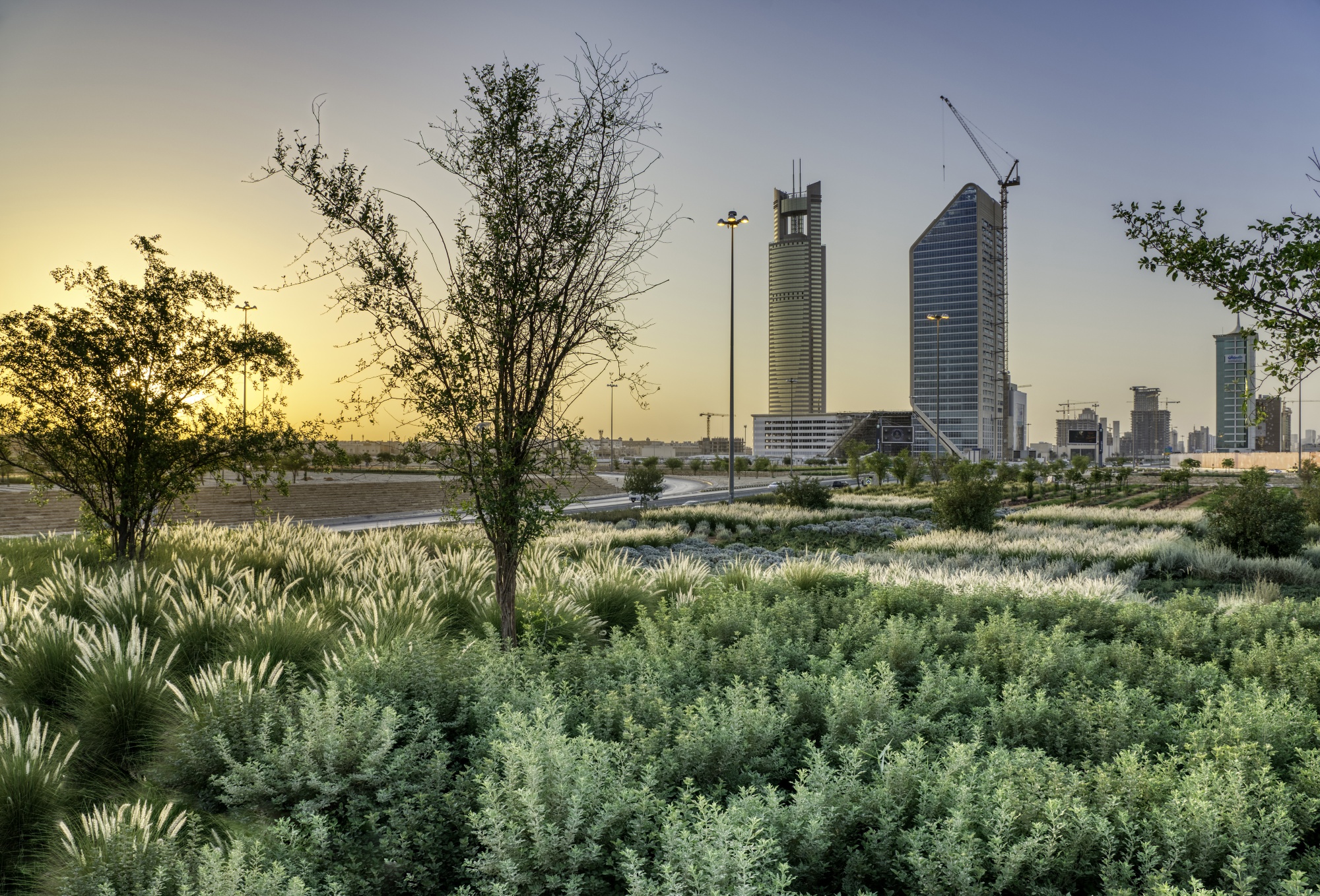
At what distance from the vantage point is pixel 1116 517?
67.5 ft

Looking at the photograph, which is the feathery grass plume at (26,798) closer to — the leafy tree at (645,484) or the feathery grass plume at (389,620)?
the feathery grass plume at (389,620)

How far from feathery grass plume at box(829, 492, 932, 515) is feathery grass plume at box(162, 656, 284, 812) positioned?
2286cm

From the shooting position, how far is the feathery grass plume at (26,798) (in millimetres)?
3285

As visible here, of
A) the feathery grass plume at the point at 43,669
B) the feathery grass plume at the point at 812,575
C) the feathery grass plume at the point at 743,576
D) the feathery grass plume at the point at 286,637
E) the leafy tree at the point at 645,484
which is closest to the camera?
the feathery grass plume at the point at 43,669

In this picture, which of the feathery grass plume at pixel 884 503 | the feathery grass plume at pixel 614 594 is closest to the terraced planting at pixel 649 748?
the feathery grass plume at pixel 614 594

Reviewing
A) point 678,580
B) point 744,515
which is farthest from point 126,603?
point 744,515

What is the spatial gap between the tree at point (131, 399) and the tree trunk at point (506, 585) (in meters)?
4.96

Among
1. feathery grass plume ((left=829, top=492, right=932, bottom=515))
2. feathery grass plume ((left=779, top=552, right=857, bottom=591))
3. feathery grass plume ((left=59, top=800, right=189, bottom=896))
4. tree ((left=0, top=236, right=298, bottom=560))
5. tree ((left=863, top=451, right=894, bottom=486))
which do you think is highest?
tree ((left=0, top=236, right=298, bottom=560))

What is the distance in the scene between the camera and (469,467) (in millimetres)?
6320

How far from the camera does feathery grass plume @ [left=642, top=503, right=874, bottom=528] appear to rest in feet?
65.1

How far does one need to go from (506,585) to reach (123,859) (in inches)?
155

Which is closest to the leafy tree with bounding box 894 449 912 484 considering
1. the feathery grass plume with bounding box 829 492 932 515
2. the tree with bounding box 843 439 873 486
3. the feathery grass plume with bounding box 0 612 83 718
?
the tree with bounding box 843 439 873 486

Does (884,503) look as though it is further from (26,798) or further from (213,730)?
(26,798)

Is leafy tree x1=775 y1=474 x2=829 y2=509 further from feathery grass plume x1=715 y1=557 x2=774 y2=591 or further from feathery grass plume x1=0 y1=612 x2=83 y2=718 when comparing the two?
feathery grass plume x1=0 y1=612 x2=83 y2=718
